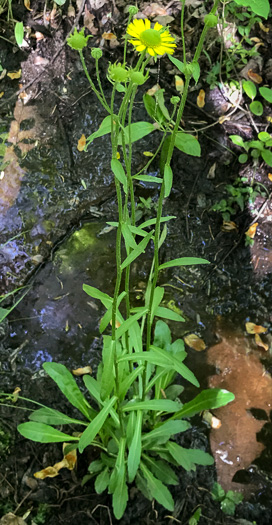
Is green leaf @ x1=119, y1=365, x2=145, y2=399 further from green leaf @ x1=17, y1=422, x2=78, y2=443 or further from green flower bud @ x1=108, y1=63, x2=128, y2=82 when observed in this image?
green flower bud @ x1=108, y1=63, x2=128, y2=82

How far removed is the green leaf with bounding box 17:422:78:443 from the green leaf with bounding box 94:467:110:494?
0.23 metres

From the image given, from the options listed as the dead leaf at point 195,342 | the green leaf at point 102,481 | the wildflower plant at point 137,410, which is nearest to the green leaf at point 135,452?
the wildflower plant at point 137,410

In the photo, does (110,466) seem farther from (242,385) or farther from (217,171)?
(217,171)

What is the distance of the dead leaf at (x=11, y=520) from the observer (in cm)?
194

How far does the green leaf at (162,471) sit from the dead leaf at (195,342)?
713mm

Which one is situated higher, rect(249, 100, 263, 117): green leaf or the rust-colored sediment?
rect(249, 100, 263, 117): green leaf

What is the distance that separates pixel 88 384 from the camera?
6.16ft

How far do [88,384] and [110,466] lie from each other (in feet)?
1.42

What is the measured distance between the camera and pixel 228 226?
2.83m

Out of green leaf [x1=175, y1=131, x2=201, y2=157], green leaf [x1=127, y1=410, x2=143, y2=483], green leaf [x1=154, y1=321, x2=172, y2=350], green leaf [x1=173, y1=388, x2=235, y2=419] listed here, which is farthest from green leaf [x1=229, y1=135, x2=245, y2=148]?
green leaf [x1=127, y1=410, x2=143, y2=483]

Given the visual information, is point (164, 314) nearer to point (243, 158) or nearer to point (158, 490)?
point (158, 490)

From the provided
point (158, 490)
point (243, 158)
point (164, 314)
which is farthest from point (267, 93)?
point (158, 490)

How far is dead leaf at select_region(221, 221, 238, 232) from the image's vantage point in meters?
2.83

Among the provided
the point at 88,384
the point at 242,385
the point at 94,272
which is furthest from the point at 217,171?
the point at 88,384
